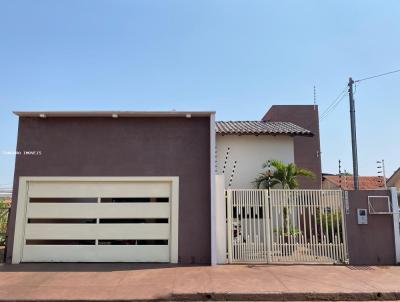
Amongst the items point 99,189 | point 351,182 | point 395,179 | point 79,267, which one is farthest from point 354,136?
point 351,182

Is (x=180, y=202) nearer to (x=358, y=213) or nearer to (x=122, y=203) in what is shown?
(x=122, y=203)

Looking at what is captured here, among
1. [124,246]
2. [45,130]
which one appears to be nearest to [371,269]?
[124,246]

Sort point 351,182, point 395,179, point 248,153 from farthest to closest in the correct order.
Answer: point 351,182 < point 395,179 < point 248,153

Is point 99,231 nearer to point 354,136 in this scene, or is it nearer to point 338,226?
point 338,226

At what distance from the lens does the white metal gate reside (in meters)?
10.0

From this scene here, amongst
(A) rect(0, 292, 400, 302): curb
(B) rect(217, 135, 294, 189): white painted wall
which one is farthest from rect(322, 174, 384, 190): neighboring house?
(A) rect(0, 292, 400, 302): curb

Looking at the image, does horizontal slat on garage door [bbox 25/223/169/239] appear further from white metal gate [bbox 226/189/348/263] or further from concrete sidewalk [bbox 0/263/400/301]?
white metal gate [bbox 226/189/348/263]

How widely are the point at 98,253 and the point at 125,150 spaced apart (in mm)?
2980

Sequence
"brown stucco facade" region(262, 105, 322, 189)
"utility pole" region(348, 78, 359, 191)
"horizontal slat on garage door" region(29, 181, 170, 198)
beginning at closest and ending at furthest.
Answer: "horizontal slat on garage door" region(29, 181, 170, 198) → "utility pole" region(348, 78, 359, 191) → "brown stucco facade" region(262, 105, 322, 189)

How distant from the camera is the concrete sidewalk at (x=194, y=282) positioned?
6977mm

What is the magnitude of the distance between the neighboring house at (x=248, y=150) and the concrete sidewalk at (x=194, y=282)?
6.96m

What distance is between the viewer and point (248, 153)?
16.5 m

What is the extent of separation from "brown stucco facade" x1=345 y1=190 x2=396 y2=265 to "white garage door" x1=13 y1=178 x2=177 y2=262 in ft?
16.0

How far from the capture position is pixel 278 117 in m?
21.6
